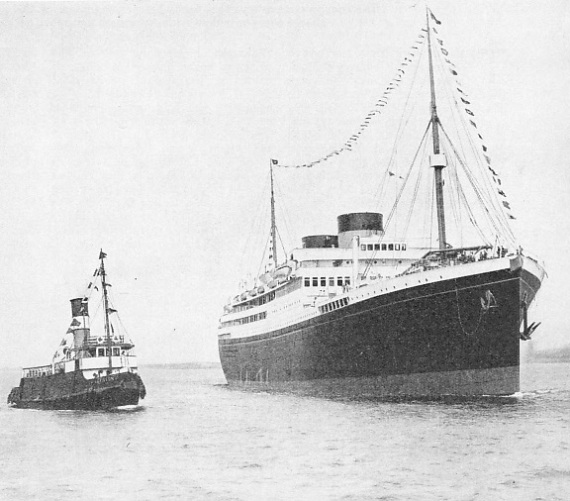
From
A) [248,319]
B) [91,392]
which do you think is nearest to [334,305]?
[91,392]

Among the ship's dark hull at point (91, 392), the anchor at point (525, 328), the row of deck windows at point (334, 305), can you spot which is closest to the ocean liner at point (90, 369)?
the ship's dark hull at point (91, 392)

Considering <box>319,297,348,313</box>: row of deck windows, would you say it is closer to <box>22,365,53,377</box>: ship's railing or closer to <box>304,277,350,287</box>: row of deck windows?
<box>304,277,350,287</box>: row of deck windows

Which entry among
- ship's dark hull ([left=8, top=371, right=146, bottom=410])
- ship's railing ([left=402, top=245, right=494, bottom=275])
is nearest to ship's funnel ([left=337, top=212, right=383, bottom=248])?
ship's railing ([left=402, top=245, right=494, bottom=275])

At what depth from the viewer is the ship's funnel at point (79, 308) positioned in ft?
109

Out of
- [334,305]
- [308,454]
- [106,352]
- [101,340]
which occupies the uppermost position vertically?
[334,305]

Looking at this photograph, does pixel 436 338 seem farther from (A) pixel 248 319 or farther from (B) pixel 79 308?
(A) pixel 248 319

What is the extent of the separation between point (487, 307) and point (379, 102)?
7782mm

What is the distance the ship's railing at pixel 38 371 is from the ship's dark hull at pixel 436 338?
11.9 metres

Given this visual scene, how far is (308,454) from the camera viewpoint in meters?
20.0

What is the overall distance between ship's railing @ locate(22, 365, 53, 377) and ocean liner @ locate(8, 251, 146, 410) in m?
0.28

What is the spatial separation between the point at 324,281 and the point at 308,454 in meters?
19.8

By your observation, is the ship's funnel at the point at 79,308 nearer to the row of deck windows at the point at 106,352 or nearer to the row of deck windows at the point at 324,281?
the row of deck windows at the point at 106,352

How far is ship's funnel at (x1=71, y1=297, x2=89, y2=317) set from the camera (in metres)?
33.2

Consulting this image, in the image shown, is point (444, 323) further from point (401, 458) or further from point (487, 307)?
point (401, 458)
